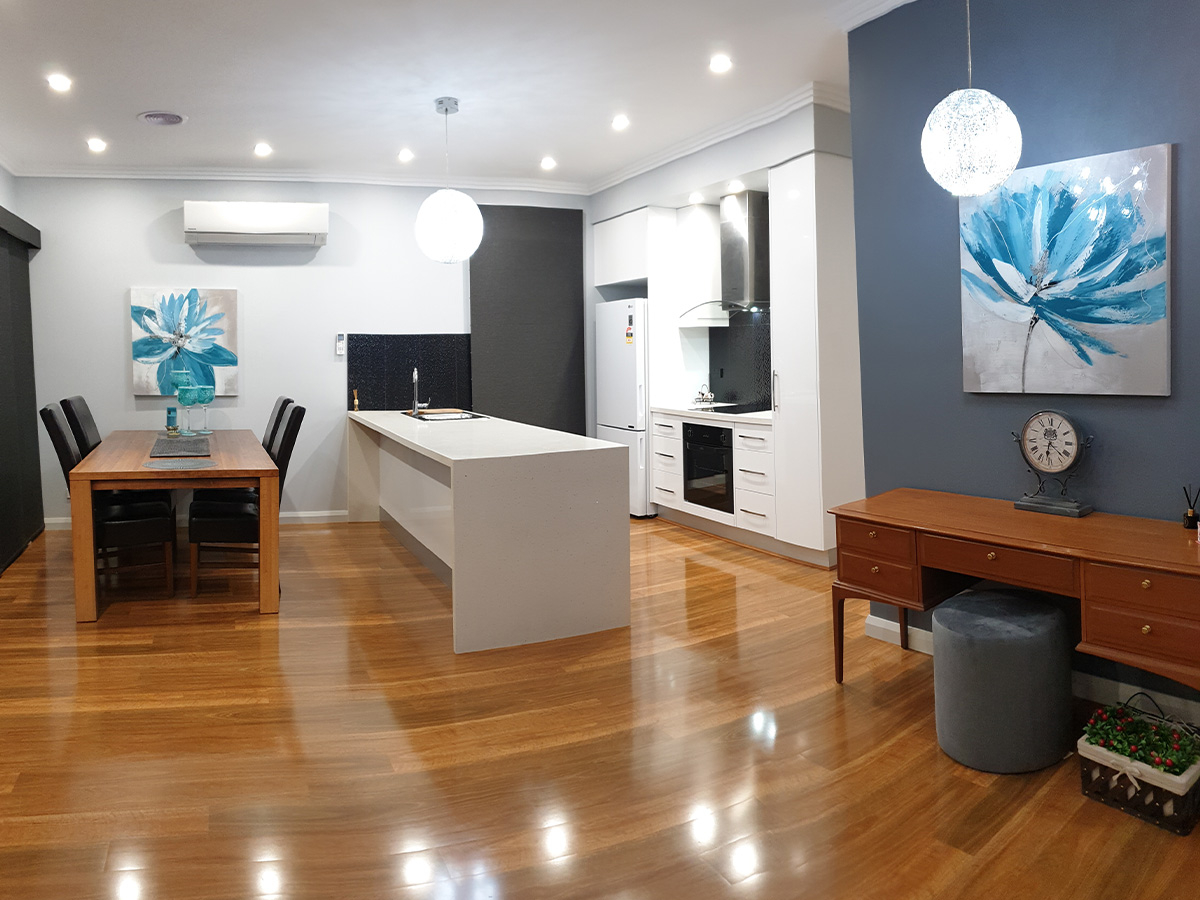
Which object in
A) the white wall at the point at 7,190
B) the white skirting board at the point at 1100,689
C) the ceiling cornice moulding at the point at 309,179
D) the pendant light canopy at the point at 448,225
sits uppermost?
the ceiling cornice moulding at the point at 309,179

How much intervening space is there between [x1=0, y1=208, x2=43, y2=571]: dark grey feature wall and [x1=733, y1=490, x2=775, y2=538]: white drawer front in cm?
442

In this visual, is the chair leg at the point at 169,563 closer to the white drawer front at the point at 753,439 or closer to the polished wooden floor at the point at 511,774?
the polished wooden floor at the point at 511,774

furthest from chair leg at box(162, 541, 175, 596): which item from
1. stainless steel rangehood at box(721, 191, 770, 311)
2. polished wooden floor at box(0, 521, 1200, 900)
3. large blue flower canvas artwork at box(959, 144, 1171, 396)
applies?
large blue flower canvas artwork at box(959, 144, 1171, 396)

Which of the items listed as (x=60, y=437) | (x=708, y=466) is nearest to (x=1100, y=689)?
(x=708, y=466)

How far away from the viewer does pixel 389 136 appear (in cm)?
542

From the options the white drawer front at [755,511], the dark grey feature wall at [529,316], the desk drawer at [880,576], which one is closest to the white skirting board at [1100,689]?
the desk drawer at [880,576]

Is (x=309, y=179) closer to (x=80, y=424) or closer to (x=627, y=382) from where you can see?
(x=80, y=424)

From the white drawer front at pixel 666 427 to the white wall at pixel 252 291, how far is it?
181 cm

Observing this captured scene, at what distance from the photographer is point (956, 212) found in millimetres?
3277

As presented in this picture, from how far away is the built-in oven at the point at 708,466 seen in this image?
5.55 meters

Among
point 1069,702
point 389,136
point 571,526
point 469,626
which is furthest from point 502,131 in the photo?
point 1069,702

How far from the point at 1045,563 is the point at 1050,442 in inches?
23.5

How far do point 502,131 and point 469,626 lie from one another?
3.22 meters

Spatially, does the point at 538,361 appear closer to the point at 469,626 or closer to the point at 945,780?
the point at 469,626
